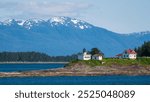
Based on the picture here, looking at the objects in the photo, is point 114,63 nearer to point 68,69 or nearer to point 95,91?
point 68,69

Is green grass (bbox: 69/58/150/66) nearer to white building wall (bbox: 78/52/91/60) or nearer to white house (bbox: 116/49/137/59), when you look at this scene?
white house (bbox: 116/49/137/59)

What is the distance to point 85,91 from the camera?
89.7ft

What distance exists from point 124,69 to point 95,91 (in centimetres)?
10212

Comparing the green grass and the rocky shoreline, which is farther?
the green grass

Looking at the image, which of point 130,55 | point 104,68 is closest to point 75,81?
point 104,68

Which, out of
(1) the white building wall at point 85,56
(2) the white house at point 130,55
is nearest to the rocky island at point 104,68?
(2) the white house at point 130,55

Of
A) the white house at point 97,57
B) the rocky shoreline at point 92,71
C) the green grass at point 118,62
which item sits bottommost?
the rocky shoreline at point 92,71

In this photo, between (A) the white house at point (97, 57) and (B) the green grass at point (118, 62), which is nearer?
(B) the green grass at point (118, 62)

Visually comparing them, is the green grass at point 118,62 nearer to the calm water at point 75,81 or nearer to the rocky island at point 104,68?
the rocky island at point 104,68

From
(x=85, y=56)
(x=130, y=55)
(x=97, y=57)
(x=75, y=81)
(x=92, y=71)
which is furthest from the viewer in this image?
(x=85, y=56)

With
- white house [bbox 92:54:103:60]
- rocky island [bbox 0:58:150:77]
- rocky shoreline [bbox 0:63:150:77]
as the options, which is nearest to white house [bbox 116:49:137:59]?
rocky island [bbox 0:58:150:77]

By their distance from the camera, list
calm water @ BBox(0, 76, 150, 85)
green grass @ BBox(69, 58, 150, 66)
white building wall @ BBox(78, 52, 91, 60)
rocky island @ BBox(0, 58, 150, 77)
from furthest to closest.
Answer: white building wall @ BBox(78, 52, 91, 60)
green grass @ BBox(69, 58, 150, 66)
rocky island @ BBox(0, 58, 150, 77)
calm water @ BBox(0, 76, 150, 85)

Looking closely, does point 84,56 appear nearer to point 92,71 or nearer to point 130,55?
point 130,55

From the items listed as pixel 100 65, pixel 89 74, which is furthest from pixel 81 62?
pixel 89 74
